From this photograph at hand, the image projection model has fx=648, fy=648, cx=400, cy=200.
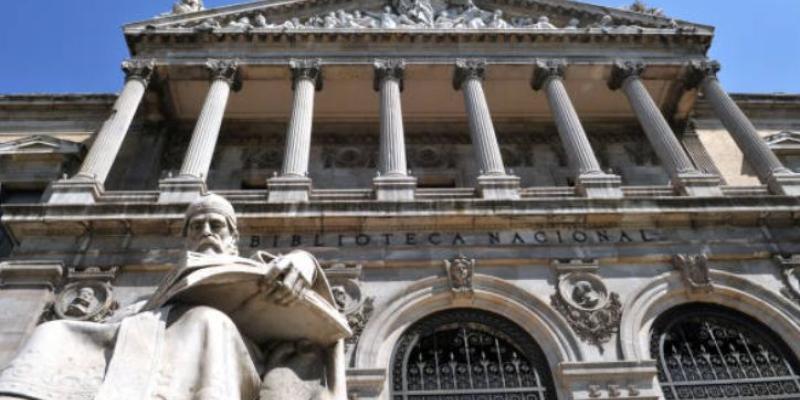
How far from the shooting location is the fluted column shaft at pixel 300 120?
13.8 metres

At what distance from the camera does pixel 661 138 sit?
48.6 feet

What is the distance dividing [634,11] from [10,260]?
17.0 metres

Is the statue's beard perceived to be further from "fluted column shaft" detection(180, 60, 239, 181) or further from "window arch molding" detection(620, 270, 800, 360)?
"fluted column shaft" detection(180, 60, 239, 181)

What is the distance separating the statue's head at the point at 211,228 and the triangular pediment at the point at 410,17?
46.4 ft

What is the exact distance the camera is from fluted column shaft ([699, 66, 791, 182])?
1406cm

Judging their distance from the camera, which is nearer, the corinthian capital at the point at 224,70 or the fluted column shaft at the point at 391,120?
the fluted column shaft at the point at 391,120

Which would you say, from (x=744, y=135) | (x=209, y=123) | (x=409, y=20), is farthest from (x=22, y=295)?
(x=744, y=135)

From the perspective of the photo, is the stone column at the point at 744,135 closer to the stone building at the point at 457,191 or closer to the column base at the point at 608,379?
the stone building at the point at 457,191

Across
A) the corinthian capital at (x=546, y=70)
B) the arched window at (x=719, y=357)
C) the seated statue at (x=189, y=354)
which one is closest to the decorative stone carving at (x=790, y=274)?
the arched window at (x=719, y=357)

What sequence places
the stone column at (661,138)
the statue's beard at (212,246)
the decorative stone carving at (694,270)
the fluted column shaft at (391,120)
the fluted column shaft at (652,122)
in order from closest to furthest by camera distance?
the statue's beard at (212,246)
the decorative stone carving at (694,270)
the stone column at (661,138)
the fluted column shaft at (391,120)
the fluted column shaft at (652,122)

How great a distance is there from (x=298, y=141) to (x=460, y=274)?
5.22 m

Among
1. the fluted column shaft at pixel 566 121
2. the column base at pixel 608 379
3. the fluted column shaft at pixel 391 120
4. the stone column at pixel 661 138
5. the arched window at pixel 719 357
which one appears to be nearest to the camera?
the column base at pixel 608 379

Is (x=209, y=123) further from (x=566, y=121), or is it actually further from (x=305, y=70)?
(x=566, y=121)

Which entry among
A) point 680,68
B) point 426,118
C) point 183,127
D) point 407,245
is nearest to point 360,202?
point 407,245
